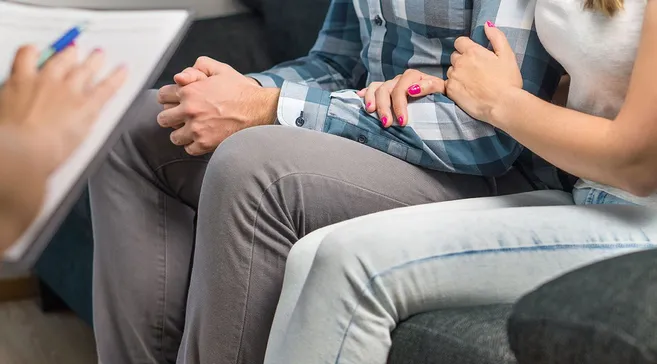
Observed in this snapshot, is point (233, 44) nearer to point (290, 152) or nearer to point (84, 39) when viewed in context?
point (290, 152)

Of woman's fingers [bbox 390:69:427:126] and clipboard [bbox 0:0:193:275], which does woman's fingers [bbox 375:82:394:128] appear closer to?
woman's fingers [bbox 390:69:427:126]

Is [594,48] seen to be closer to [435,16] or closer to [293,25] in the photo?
[435,16]

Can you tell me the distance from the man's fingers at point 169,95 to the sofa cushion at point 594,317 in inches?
23.1

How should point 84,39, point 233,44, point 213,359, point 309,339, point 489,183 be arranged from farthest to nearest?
1. point 233,44
2. point 489,183
3. point 213,359
4. point 309,339
5. point 84,39

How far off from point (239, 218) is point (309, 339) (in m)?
0.17

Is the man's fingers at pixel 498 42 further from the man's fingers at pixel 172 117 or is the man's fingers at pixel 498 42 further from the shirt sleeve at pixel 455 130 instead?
Answer: the man's fingers at pixel 172 117

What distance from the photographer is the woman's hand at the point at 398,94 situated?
94cm

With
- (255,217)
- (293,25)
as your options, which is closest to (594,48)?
(255,217)

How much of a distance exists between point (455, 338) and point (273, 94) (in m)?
0.47

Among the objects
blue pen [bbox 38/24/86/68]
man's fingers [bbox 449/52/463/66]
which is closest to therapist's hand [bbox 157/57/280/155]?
→ man's fingers [bbox 449/52/463/66]

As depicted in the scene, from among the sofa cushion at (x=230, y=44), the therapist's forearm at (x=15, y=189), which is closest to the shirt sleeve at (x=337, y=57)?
the sofa cushion at (x=230, y=44)

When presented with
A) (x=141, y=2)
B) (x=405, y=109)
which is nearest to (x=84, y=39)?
(x=141, y=2)

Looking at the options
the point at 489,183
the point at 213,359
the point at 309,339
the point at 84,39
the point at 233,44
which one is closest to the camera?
the point at 84,39

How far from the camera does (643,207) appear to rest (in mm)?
822
